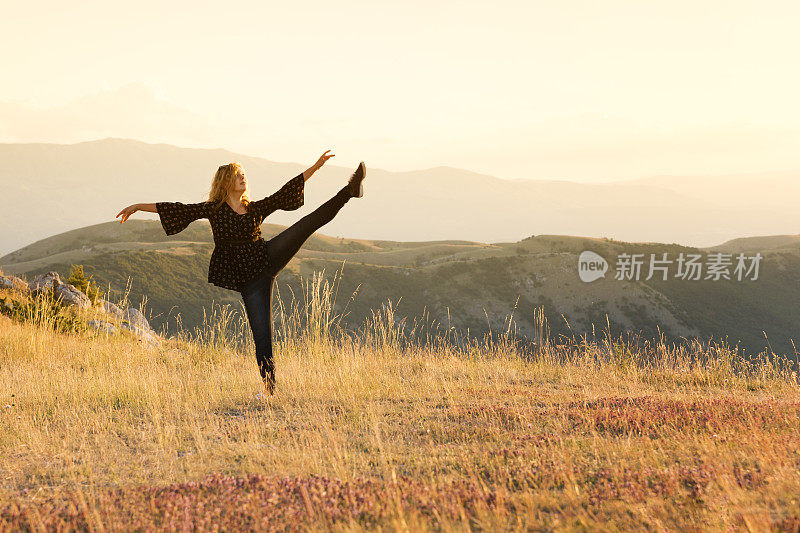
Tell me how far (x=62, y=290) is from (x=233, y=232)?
9712 mm

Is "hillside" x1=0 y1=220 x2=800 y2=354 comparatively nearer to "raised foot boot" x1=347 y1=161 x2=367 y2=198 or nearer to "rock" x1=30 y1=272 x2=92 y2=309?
"rock" x1=30 y1=272 x2=92 y2=309

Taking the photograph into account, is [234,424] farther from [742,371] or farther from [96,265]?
[96,265]

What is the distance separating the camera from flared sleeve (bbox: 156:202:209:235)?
6.47m

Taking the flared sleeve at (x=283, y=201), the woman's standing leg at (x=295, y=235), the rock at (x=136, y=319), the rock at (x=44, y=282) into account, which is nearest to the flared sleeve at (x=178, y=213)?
the flared sleeve at (x=283, y=201)

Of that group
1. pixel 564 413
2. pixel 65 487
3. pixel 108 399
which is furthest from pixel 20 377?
pixel 564 413

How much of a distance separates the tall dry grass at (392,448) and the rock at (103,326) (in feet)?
11.1

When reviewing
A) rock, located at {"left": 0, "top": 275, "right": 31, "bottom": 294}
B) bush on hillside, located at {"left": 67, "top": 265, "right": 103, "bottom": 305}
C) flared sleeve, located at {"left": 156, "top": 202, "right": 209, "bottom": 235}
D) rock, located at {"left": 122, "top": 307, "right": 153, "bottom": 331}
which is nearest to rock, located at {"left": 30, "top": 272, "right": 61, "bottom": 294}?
rock, located at {"left": 0, "top": 275, "right": 31, "bottom": 294}

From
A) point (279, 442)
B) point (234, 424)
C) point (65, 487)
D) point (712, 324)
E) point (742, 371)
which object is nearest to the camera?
point (65, 487)

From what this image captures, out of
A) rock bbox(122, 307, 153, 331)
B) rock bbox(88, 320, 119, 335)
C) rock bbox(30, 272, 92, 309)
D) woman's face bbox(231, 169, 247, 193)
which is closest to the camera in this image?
woman's face bbox(231, 169, 247, 193)

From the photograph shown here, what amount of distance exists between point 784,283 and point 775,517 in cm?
7838

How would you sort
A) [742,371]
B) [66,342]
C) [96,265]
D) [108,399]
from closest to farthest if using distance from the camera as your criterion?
[108,399] < [742,371] < [66,342] < [96,265]

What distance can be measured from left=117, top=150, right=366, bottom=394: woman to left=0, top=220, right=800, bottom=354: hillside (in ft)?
92.5

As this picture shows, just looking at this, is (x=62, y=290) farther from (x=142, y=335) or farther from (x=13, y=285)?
(x=142, y=335)

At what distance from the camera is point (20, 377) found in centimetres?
777
